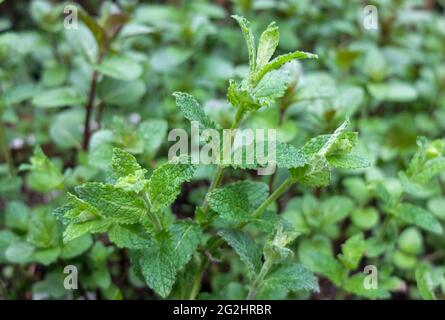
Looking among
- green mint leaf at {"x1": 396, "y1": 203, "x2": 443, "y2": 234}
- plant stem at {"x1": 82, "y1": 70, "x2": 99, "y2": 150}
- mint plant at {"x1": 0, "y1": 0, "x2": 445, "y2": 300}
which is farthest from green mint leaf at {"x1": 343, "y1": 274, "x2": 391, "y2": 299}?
plant stem at {"x1": 82, "y1": 70, "x2": 99, "y2": 150}

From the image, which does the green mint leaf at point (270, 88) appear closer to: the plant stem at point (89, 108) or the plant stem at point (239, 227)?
the plant stem at point (239, 227)

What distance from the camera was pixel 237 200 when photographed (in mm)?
933

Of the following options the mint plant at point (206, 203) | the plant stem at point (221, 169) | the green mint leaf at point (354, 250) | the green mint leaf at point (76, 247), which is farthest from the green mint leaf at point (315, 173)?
the green mint leaf at point (76, 247)

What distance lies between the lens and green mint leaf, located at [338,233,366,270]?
1063mm

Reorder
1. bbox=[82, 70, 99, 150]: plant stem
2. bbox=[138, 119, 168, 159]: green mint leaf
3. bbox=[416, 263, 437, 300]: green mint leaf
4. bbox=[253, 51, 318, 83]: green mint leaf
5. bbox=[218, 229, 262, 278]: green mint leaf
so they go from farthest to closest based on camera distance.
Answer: bbox=[82, 70, 99, 150]: plant stem < bbox=[138, 119, 168, 159]: green mint leaf < bbox=[416, 263, 437, 300]: green mint leaf < bbox=[218, 229, 262, 278]: green mint leaf < bbox=[253, 51, 318, 83]: green mint leaf

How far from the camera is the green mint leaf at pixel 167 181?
2.82 feet

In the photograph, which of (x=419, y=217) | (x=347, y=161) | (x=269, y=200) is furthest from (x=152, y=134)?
(x=419, y=217)

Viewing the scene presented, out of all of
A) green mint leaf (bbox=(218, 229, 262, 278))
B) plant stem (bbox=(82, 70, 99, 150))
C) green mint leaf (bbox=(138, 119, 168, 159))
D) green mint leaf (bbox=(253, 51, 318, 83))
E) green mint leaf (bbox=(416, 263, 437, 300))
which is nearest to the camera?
green mint leaf (bbox=(253, 51, 318, 83))

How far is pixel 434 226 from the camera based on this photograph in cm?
108

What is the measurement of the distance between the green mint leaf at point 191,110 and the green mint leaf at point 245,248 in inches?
7.5

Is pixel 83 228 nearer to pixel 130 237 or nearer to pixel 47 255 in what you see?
pixel 130 237

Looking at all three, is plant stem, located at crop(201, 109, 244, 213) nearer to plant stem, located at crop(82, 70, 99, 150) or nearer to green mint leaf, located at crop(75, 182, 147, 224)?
green mint leaf, located at crop(75, 182, 147, 224)

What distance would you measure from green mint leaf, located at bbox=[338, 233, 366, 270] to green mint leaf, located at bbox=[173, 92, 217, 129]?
38 centimetres

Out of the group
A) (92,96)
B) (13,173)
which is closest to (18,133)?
(13,173)
